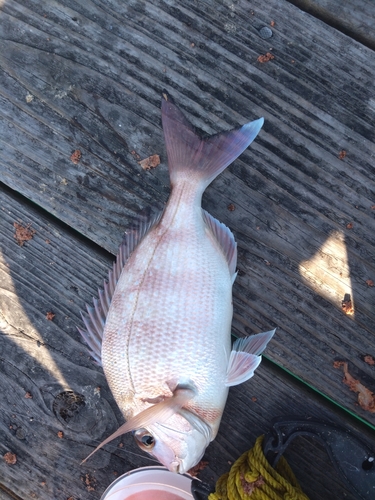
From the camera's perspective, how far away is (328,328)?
1429 mm

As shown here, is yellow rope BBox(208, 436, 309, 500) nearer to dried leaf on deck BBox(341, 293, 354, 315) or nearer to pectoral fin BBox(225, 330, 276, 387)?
pectoral fin BBox(225, 330, 276, 387)

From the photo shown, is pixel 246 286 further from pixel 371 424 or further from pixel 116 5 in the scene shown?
pixel 116 5

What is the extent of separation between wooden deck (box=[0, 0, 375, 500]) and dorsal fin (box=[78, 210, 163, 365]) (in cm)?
12

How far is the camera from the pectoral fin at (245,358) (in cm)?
126

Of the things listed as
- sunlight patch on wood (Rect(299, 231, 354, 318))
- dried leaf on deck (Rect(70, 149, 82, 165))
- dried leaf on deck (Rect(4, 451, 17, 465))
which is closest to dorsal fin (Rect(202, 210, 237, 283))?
sunlight patch on wood (Rect(299, 231, 354, 318))

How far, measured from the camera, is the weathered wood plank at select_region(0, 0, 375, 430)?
142 centimetres

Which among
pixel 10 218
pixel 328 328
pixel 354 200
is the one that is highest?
pixel 354 200

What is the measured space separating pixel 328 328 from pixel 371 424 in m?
0.31

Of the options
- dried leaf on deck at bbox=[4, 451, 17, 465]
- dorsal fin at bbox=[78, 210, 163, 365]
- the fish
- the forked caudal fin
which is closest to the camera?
the forked caudal fin

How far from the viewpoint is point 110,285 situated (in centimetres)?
138

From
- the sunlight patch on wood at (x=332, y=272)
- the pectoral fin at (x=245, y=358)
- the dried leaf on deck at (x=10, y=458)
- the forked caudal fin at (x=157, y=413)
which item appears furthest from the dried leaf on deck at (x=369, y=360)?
the dried leaf on deck at (x=10, y=458)

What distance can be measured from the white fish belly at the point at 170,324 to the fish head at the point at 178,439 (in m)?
0.04

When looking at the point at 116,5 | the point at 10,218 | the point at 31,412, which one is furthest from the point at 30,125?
the point at 31,412

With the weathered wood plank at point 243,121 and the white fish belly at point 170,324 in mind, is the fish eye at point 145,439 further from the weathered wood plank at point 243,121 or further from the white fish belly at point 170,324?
the weathered wood plank at point 243,121
